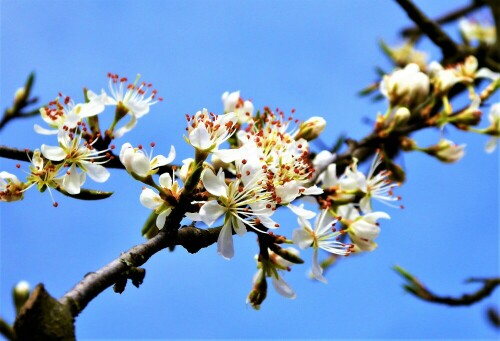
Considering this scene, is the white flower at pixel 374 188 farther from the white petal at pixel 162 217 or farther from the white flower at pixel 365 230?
the white petal at pixel 162 217

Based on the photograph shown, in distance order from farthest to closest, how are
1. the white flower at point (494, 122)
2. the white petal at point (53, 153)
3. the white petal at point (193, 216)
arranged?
the white flower at point (494, 122) → the white petal at point (53, 153) → the white petal at point (193, 216)

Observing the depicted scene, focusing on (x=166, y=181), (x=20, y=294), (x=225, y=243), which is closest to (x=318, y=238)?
(x=225, y=243)

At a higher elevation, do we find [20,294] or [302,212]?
[302,212]

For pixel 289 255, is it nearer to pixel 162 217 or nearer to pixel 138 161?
pixel 162 217

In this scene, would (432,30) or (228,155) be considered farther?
(432,30)

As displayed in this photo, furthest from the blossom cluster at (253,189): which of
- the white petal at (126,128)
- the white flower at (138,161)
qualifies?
the white petal at (126,128)

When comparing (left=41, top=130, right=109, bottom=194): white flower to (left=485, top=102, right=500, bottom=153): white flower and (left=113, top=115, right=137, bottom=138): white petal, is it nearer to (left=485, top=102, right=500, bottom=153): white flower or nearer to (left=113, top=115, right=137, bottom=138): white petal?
(left=113, top=115, right=137, bottom=138): white petal
